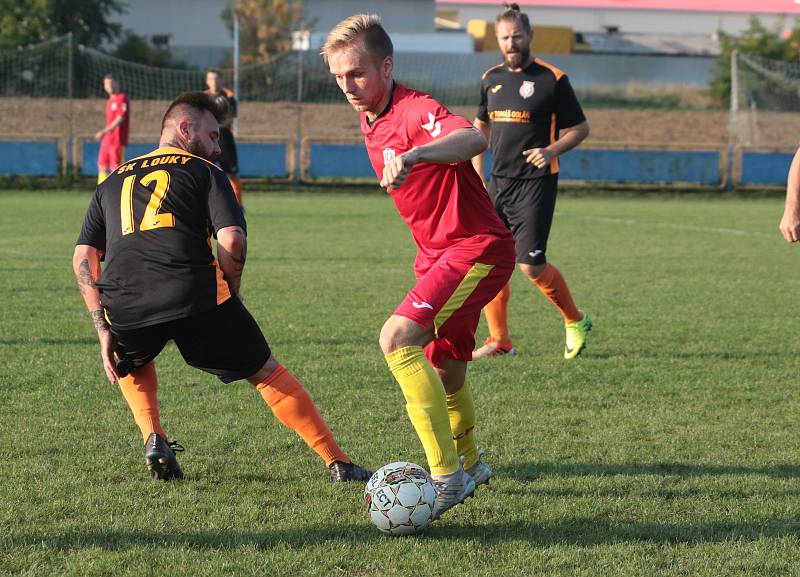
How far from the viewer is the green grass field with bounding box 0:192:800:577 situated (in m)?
3.62

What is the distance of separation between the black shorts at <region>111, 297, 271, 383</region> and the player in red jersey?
596 mm

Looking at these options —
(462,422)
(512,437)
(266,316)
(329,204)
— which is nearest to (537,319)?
(266,316)

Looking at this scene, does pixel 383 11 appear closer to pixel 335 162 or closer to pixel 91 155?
pixel 335 162

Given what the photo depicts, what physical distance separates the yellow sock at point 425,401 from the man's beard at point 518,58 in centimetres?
375

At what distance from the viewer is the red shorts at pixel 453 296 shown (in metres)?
4.00

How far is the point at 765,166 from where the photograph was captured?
79.7 ft

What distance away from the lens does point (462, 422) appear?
175 inches

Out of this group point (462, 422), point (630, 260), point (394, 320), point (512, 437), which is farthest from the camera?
point (630, 260)

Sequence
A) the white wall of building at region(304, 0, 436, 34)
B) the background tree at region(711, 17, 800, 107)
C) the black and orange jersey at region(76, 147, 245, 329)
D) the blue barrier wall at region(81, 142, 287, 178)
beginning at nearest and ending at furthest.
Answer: the black and orange jersey at region(76, 147, 245, 329) < the blue barrier wall at region(81, 142, 287, 178) < the background tree at region(711, 17, 800, 107) < the white wall of building at region(304, 0, 436, 34)

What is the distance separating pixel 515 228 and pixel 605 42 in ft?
185

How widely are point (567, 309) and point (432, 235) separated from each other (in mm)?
3208

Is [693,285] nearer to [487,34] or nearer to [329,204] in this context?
[329,204]

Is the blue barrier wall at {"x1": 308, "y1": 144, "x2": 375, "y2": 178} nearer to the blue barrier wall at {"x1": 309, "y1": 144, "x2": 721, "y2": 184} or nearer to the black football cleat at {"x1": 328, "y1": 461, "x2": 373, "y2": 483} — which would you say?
the blue barrier wall at {"x1": 309, "y1": 144, "x2": 721, "y2": 184}

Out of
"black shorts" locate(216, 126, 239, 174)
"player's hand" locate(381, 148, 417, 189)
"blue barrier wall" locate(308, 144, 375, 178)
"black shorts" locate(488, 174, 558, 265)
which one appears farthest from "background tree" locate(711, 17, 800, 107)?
"player's hand" locate(381, 148, 417, 189)
